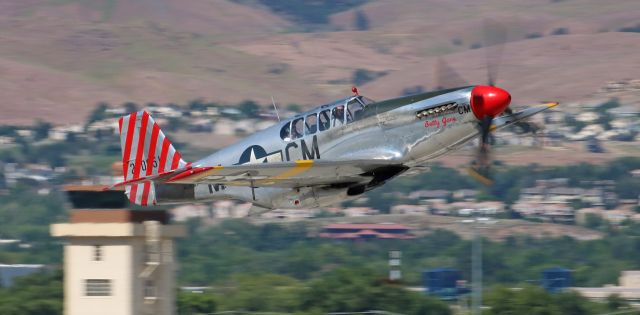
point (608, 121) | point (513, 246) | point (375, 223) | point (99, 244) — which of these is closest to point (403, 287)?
point (99, 244)

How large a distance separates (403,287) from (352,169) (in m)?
48.3

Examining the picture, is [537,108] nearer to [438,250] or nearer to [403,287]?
[403,287]

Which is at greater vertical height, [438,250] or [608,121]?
[608,121]

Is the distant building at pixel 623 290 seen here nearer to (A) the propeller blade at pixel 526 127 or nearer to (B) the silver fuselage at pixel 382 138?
(A) the propeller blade at pixel 526 127

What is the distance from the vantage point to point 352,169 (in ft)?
97.1

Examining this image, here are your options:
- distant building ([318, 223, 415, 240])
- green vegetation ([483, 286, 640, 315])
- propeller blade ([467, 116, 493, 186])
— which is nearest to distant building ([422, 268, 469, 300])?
green vegetation ([483, 286, 640, 315])

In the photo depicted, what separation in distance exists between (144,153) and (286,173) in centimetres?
574

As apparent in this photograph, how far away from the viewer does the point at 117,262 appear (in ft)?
112

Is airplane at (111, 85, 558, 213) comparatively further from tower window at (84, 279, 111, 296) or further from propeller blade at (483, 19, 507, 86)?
tower window at (84, 279, 111, 296)

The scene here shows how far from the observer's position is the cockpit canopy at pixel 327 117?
29875 millimetres

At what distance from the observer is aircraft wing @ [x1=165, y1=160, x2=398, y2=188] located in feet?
94.7

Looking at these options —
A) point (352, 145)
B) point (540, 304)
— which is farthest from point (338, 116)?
point (540, 304)

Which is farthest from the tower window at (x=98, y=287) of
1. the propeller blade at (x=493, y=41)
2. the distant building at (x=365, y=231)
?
the distant building at (x=365, y=231)

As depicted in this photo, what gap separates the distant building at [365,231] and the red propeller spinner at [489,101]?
10438 centimetres
